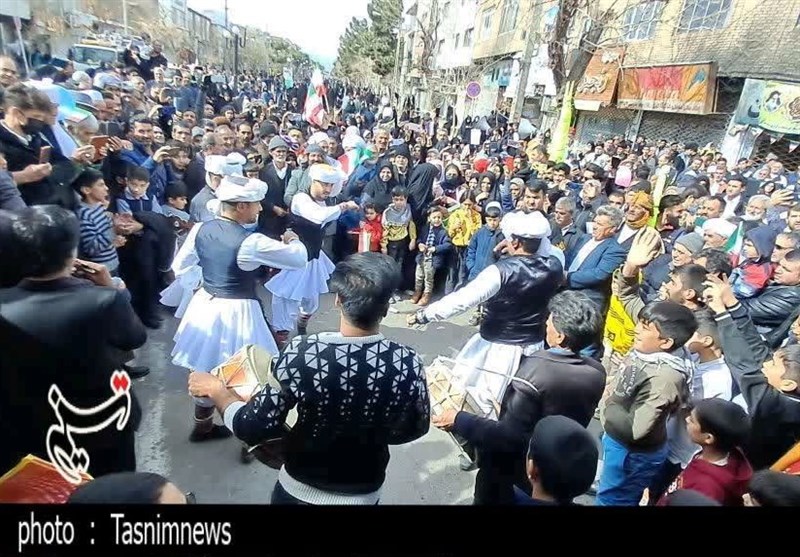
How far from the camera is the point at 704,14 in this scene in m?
1.35

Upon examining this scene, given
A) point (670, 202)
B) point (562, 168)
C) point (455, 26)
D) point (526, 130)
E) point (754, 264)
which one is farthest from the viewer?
point (526, 130)

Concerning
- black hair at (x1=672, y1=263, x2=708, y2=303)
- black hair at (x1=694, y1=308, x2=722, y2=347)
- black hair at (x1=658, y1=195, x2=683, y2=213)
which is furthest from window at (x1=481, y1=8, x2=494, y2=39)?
black hair at (x1=658, y1=195, x2=683, y2=213)

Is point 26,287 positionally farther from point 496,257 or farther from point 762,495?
point 762,495

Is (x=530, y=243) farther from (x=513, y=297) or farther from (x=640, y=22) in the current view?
(x=640, y=22)

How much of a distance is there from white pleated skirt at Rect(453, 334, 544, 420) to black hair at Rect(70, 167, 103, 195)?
108 cm

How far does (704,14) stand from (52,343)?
1803mm

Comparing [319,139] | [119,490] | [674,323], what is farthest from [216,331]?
[674,323]

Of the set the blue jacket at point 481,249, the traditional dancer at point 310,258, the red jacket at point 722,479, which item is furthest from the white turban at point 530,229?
the red jacket at point 722,479

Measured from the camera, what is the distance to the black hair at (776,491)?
44.8 inches

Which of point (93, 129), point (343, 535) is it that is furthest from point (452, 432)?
point (93, 129)

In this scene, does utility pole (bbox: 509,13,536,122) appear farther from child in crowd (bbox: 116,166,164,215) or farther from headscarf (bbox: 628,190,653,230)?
child in crowd (bbox: 116,166,164,215)

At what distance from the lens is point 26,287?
940 mm

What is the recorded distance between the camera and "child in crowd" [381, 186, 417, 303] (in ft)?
5.34

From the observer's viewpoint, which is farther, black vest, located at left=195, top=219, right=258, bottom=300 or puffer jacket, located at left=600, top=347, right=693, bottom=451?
black vest, located at left=195, top=219, right=258, bottom=300
